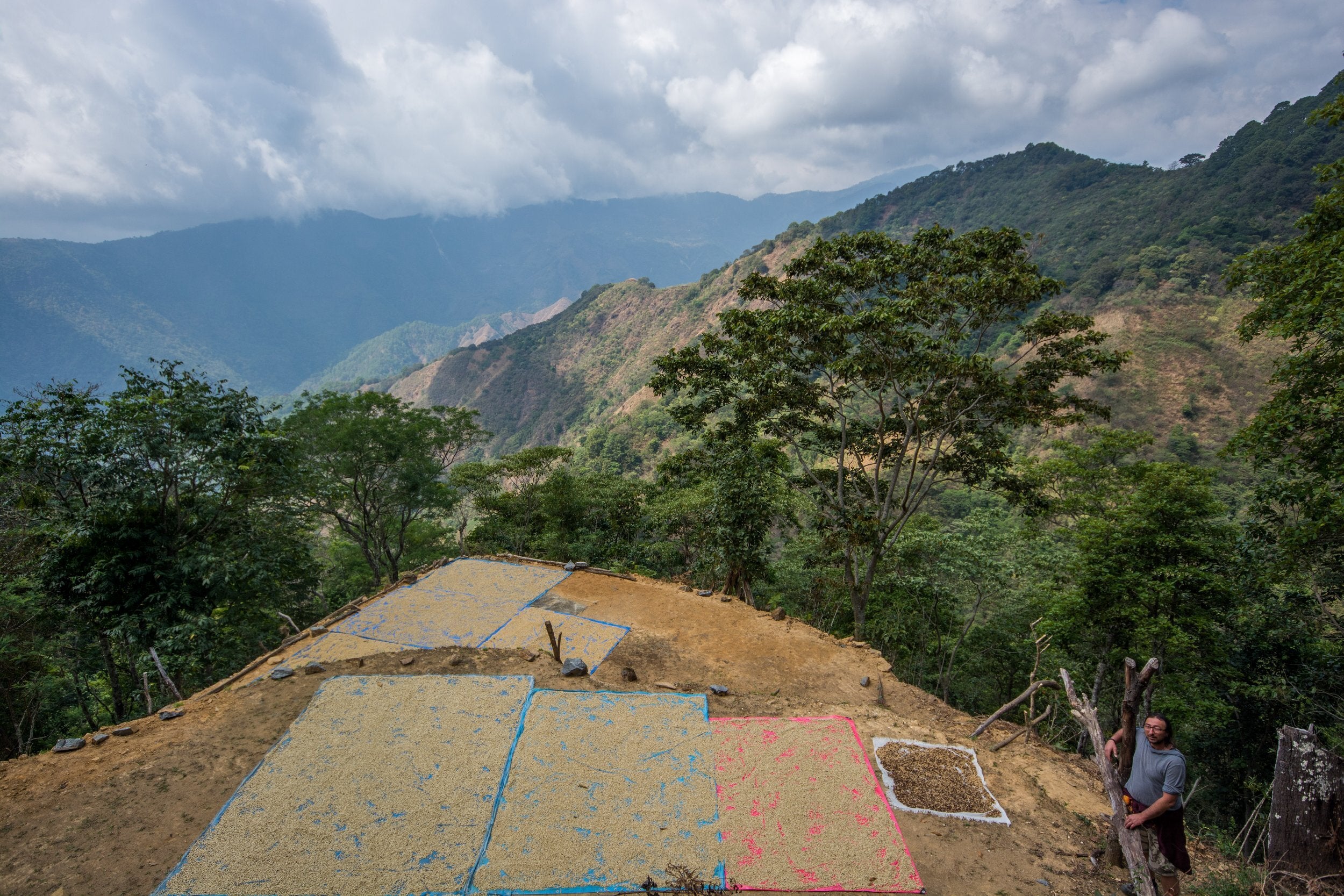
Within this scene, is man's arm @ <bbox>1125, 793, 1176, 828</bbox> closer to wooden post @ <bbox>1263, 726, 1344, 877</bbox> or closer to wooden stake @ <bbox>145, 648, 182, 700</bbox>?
wooden post @ <bbox>1263, 726, 1344, 877</bbox>

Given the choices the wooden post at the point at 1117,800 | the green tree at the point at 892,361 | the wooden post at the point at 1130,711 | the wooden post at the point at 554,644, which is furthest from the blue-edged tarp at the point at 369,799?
the green tree at the point at 892,361

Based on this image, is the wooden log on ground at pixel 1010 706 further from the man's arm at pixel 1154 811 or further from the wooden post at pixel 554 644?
the wooden post at pixel 554 644

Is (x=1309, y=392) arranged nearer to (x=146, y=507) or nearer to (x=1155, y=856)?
(x=1155, y=856)

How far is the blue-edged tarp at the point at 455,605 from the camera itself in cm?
830

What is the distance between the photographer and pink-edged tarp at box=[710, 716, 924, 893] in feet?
14.4

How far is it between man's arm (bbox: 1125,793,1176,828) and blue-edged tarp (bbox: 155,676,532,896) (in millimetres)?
4776

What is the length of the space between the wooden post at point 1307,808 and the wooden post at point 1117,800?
0.88 meters

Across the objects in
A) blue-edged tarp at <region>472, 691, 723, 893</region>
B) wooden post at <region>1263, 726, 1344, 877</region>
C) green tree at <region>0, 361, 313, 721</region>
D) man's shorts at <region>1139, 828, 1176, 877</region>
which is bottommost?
blue-edged tarp at <region>472, 691, 723, 893</region>

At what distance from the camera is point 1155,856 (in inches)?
145

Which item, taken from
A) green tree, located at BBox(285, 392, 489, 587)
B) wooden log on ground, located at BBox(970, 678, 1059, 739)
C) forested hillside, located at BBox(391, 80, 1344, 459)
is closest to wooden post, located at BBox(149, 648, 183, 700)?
green tree, located at BBox(285, 392, 489, 587)

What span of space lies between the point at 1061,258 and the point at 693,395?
5949 cm

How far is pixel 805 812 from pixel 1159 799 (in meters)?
2.67

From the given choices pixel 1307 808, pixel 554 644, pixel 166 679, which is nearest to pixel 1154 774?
pixel 1307 808

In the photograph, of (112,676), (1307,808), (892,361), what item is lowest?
(112,676)
